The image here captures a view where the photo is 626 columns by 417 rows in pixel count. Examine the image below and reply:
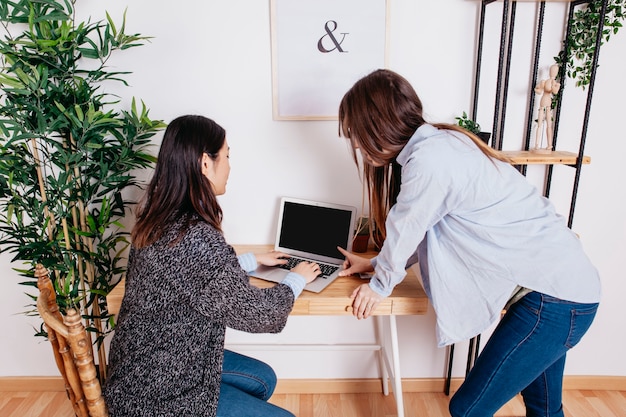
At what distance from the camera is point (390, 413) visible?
79.9 inches

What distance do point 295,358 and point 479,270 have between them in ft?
3.89

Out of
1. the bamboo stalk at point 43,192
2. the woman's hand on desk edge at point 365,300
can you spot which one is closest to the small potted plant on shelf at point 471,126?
the woman's hand on desk edge at point 365,300

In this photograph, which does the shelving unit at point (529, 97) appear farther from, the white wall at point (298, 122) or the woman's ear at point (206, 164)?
the woman's ear at point (206, 164)

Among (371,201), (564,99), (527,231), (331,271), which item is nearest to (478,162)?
(527,231)

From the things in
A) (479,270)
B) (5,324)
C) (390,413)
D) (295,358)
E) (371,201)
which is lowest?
(390,413)

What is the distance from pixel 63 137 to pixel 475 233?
55.7 inches

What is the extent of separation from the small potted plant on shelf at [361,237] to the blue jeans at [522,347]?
25.0 inches

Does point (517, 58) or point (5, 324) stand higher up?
point (517, 58)

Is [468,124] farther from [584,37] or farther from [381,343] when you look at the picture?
[381,343]

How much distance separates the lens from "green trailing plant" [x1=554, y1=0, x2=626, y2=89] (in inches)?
65.2

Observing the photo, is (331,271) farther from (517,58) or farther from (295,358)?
(517,58)

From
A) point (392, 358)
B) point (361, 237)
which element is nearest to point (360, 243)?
point (361, 237)

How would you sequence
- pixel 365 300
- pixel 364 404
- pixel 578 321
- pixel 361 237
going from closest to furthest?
pixel 578 321 → pixel 365 300 → pixel 361 237 → pixel 364 404

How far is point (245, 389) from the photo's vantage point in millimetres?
1438
